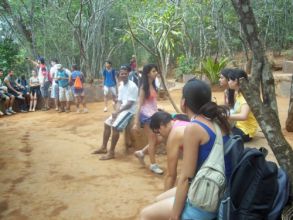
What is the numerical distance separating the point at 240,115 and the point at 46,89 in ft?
27.4

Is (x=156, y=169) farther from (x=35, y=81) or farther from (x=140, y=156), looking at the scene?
(x=35, y=81)

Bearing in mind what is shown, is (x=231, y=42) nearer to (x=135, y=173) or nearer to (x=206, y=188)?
(x=135, y=173)

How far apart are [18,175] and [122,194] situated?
66.9 inches

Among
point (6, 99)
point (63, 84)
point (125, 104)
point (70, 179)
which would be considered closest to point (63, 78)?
point (63, 84)

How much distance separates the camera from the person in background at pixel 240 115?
4.50 meters

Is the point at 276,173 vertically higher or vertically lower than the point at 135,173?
higher

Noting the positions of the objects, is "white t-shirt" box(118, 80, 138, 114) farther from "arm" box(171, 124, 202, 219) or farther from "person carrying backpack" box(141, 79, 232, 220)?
"arm" box(171, 124, 202, 219)

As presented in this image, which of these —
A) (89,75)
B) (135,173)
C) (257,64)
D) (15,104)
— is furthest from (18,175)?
(89,75)

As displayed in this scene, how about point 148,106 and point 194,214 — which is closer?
point 194,214

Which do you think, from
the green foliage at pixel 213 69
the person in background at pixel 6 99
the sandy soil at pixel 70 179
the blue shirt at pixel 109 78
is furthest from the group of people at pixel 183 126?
the green foliage at pixel 213 69

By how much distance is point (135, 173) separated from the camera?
5047 mm

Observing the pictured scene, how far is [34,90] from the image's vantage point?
39.4 ft

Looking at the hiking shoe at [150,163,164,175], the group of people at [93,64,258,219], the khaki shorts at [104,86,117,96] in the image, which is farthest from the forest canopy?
the hiking shoe at [150,163,164,175]

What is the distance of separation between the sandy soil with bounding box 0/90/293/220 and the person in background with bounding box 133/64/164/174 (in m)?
0.26
